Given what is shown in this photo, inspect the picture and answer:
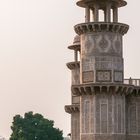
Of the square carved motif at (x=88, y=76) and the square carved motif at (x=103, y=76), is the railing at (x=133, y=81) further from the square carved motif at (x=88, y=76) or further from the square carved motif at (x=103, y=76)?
the square carved motif at (x=88, y=76)

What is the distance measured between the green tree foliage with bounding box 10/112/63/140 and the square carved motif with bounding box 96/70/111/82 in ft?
186

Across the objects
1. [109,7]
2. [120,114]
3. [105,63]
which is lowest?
[120,114]

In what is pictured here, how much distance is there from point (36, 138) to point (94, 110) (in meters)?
58.2

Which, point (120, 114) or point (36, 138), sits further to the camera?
point (36, 138)

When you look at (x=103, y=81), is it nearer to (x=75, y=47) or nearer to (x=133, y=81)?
(x=133, y=81)

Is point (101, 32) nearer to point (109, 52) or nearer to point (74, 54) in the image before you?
point (109, 52)

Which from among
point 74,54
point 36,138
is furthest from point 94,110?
point 36,138

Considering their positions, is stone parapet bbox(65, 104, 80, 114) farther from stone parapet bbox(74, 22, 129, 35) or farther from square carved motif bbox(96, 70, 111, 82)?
stone parapet bbox(74, 22, 129, 35)

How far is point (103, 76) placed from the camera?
59.9 metres

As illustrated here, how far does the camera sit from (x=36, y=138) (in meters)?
117

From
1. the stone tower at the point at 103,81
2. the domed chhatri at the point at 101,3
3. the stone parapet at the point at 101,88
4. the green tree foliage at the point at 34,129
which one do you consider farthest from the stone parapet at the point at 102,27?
the green tree foliage at the point at 34,129

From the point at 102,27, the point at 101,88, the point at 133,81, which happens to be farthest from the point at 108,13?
the point at 133,81

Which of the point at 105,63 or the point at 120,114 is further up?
the point at 105,63

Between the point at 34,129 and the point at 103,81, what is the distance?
59.8 m
